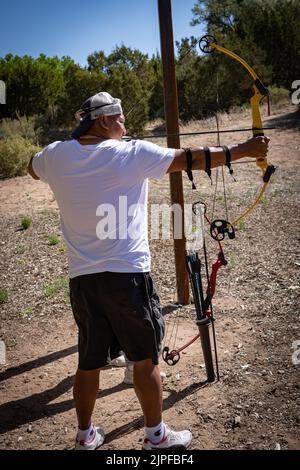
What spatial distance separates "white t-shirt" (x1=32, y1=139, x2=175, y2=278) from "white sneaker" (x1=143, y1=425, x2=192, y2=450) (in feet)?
2.95

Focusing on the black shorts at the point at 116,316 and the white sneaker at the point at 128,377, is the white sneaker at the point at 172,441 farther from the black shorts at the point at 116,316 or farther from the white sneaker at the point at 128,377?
the white sneaker at the point at 128,377

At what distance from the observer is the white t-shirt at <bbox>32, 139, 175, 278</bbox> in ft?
6.30

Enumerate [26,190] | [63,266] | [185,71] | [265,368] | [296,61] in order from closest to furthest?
[265,368] → [63,266] → [26,190] → [185,71] → [296,61]

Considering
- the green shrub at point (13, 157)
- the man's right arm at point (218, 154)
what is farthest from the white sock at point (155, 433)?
the green shrub at point (13, 157)

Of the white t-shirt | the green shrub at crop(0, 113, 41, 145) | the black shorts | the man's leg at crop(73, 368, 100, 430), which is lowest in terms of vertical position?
the man's leg at crop(73, 368, 100, 430)

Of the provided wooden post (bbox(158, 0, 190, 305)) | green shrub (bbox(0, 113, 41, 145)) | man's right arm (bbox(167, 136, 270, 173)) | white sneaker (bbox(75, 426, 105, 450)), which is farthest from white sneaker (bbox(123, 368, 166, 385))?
green shrub (bbox(0, 113, 41, 145))

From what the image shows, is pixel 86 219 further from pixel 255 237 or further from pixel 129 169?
pixel 255 237

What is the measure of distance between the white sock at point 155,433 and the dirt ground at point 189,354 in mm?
300

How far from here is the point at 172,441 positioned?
230 centimetres

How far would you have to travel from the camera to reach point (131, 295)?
199 cm

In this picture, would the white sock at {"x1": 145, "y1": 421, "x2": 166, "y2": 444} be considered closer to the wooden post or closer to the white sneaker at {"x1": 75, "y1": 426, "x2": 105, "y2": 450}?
the white sneaker at {"x1": 75, "y1": 426, "x2": 105, "y2": 450}

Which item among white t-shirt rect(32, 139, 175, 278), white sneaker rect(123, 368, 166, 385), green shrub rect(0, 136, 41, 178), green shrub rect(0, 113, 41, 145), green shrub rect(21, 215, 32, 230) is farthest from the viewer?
green shrub rect(0, 113, 41, 145)
